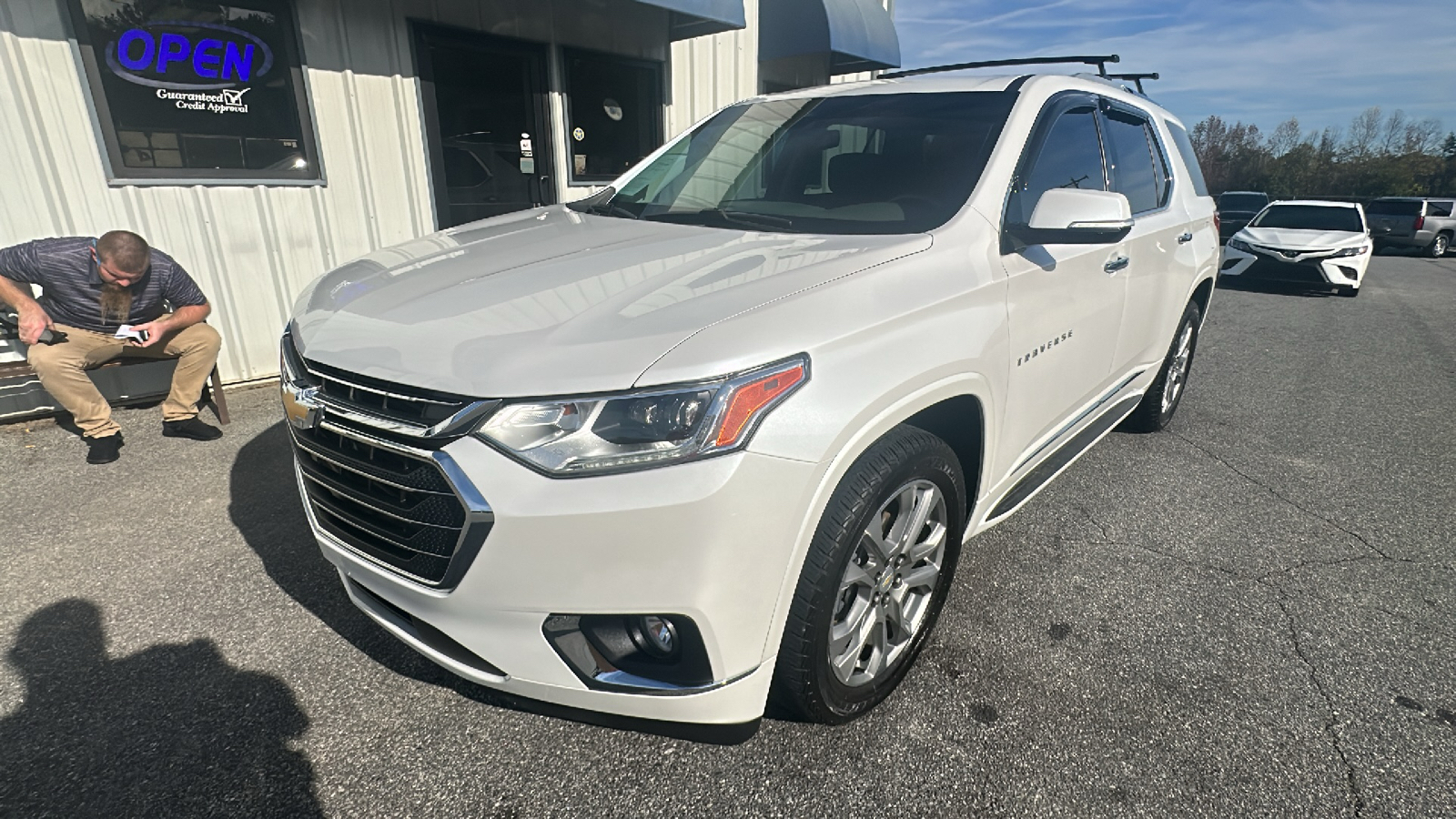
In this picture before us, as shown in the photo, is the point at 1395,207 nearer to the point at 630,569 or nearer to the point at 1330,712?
the point at 1330,712

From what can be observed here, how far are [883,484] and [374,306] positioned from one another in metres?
1.40

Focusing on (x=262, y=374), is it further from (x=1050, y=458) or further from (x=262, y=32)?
(x=1050, y=458)

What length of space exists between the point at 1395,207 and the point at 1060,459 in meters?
24.6

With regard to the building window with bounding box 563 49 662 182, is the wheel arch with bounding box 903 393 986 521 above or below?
below

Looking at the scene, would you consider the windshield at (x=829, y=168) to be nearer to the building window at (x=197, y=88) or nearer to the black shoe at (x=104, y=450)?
the black shoe at (x=104, y=450)

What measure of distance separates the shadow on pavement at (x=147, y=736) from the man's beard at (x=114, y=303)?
2.27m

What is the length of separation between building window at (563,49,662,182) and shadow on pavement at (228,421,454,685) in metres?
4.09

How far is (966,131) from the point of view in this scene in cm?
251

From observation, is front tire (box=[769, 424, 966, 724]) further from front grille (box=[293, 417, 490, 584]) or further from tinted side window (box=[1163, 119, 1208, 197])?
tinted side window (box=[1163, 119, 1208, 197])

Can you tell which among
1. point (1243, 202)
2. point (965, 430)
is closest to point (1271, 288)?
point (965, 430)

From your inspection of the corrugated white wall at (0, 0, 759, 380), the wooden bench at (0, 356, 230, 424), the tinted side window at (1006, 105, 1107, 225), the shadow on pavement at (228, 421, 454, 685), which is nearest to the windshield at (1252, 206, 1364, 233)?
the corrugated white wall at (0, 0, 759, 380)

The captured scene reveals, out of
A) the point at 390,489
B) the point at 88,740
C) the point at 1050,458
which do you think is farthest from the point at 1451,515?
the point at 88,740

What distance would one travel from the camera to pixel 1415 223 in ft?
63.3

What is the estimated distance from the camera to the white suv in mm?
1474
